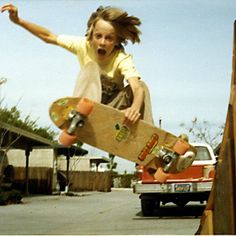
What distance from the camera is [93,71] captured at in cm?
282

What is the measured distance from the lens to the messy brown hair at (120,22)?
2816mm

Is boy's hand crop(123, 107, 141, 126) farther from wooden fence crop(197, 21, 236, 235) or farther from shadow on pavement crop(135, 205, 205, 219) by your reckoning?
shadow on pavement crop(135, 205, 205, 219)

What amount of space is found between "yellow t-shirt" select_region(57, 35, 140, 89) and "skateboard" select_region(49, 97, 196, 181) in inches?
8.1

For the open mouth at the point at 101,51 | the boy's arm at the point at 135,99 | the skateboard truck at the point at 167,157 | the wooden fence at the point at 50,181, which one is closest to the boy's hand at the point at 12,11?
the open mouth at the point at 101,51

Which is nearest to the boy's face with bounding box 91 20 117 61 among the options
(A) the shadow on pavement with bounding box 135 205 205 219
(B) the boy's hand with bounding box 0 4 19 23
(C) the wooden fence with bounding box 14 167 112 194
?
(B) the boy's hand with bounding box 0 4 19 23

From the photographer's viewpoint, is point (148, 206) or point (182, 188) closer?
point (182, 188)

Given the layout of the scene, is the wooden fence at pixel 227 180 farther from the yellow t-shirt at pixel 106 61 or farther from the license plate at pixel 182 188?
the license plate at pixel 182 188

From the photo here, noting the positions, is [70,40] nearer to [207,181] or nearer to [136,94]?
[136,94]

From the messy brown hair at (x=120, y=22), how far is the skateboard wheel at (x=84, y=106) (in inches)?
15.6

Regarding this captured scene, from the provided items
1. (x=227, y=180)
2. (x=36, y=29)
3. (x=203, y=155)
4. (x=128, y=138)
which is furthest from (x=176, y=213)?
(x=36, y=29)

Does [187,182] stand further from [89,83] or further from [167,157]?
[89,83]

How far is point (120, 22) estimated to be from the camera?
2.87 meters

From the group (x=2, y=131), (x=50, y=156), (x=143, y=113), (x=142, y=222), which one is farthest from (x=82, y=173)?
(x=143, y=113)

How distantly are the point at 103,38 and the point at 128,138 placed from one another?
2.16ft
